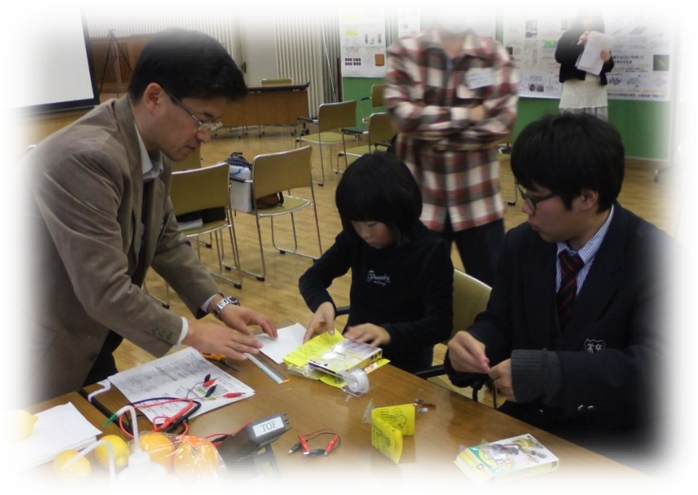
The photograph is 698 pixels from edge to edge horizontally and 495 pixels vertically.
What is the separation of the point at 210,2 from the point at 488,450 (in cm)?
1161

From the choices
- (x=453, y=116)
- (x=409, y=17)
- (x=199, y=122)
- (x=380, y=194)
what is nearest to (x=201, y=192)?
(x=453, y=116)

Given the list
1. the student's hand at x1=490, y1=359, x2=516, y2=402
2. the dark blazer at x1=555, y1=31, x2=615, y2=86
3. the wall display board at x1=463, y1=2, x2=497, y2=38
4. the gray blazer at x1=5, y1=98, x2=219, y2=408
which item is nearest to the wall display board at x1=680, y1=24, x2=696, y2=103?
the dark blazer at x1=555, y1=31, x2=615, y2=86

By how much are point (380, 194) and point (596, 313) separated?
68 cm

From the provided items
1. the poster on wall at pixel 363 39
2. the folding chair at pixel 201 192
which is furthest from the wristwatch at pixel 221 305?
the poster on wall at pixel 363 39

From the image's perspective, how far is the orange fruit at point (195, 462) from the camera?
42.8 inches

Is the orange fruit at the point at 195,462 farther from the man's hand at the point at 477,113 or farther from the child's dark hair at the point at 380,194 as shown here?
the man's hand at the point at 477,113

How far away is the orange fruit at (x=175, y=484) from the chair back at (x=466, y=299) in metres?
1.06

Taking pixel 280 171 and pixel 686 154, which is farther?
pixel 280 171

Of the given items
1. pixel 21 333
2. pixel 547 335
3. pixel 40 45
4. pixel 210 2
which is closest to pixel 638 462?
pixel 547 335

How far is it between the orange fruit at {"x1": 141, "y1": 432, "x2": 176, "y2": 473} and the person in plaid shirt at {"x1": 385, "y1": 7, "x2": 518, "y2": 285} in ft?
5.20

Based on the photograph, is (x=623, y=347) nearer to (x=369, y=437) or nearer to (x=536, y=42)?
(x=369, y=437)

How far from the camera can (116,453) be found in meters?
1.13

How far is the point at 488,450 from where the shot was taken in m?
1.18

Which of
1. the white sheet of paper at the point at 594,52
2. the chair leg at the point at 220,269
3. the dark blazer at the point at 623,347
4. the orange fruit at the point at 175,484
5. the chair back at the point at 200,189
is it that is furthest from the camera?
the white sheet of paper at the point at 594,52
